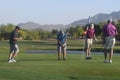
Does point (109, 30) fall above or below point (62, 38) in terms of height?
above

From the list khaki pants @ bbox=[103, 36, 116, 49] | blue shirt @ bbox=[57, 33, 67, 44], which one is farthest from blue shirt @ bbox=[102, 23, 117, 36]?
blue shirt @ bbox=[57, 33, 67, 44]

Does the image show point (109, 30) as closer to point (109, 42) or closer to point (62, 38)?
point (109, 42)

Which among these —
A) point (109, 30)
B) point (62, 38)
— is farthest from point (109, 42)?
point (62, 38)

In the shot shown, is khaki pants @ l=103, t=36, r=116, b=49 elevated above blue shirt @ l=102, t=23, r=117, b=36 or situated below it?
below

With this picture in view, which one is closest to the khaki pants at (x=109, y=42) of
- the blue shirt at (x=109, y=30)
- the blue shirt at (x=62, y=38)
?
the blue shirt at (x=109, y=30)

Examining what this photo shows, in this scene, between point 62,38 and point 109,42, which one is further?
point 62,38

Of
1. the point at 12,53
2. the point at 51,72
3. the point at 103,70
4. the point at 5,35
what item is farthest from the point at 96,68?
the point at 5,35

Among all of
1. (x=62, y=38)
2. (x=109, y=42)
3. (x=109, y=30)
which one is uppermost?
(x=109, y=30)

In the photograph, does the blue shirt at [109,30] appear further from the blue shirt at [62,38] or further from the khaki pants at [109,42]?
the blue shirt at [62,38]

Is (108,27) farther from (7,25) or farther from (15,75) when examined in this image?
(7,25)

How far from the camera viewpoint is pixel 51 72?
19.2 m

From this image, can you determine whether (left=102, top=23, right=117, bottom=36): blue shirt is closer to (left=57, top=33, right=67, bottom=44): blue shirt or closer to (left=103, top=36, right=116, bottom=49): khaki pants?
(left=103, top=36, right=116, bottom=49): khaki pants

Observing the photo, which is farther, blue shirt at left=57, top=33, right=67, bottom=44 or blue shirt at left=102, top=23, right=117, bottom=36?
blue shirt at left=57, top=33, right=67, bottom=44

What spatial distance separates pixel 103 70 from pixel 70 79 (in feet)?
8.37
